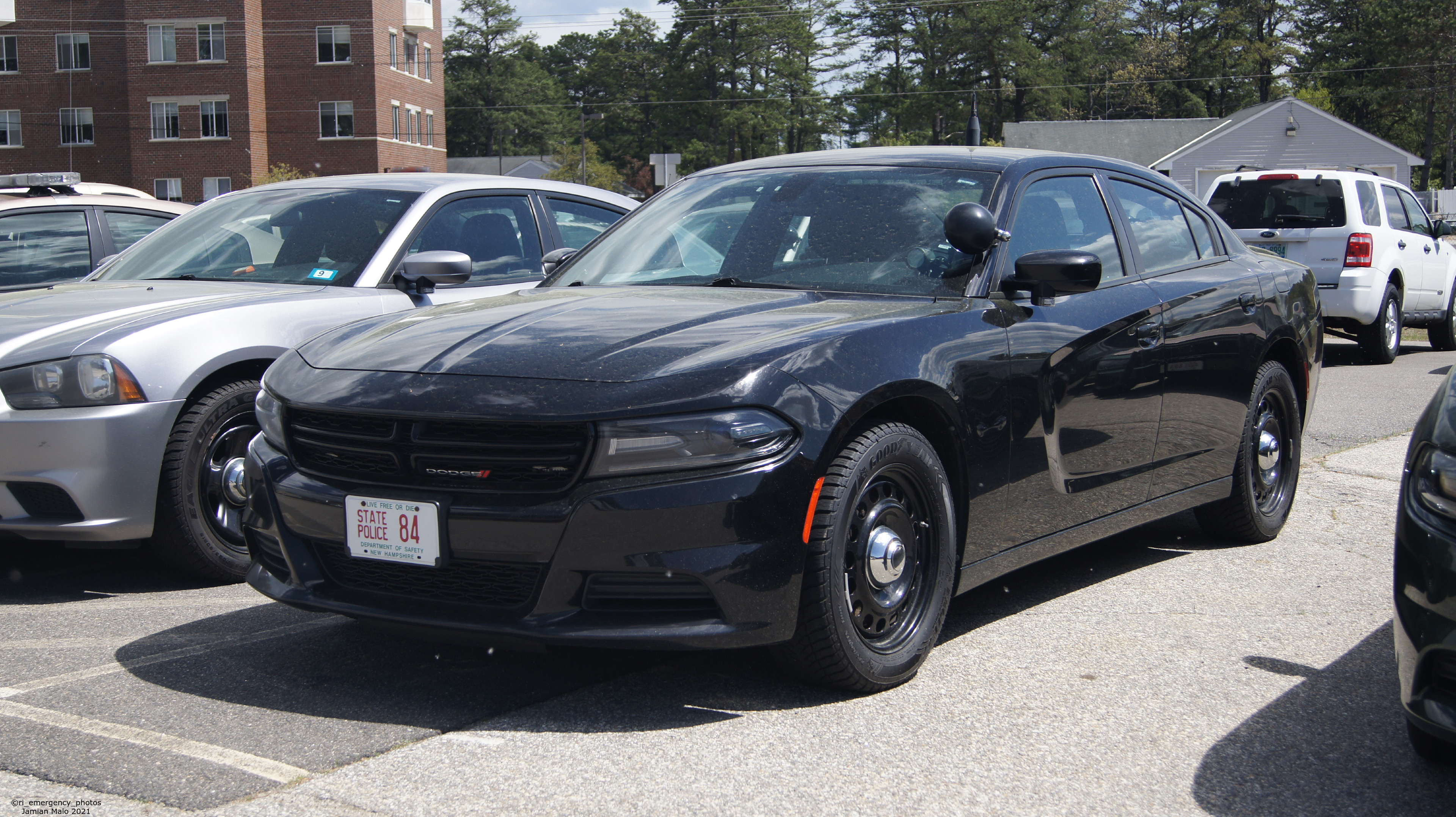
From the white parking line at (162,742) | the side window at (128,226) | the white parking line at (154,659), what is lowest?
the white parking line at (154,659)

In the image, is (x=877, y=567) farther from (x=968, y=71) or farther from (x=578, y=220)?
(x=968, y=71)

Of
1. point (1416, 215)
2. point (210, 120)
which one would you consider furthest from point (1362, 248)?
point (210, 120)

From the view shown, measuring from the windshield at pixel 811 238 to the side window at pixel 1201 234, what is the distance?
1471 mm

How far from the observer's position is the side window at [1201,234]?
550 centimetres

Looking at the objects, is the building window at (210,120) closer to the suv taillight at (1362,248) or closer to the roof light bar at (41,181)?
the roof light bar at (41,181)

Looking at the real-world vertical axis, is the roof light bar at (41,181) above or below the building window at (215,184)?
below

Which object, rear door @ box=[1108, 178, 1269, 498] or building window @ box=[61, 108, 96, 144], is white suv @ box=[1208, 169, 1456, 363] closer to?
rear door @ box=[1108, 178, 1269, 498]

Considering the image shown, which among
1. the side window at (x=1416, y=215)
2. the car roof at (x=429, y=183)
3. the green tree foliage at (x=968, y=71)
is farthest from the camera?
the green tree foliage at (x=968, y=71)

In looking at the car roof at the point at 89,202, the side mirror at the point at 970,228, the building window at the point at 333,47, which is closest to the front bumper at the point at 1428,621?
the side mirror at the point at 970,228

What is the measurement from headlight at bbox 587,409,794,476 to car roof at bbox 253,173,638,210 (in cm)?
318

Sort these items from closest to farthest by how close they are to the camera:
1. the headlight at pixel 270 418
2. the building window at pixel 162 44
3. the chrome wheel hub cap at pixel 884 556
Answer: the chrome wheel hub cap at pixel 884 556, the headlight at pixel 270 418, the building window at pixel 162 44

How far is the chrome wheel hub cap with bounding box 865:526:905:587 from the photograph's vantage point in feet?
11.6

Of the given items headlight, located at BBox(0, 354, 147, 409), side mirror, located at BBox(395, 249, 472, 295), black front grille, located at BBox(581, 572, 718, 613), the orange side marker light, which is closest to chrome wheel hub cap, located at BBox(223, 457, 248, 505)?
headlight, located at BBox(0, 354, 147, 409)

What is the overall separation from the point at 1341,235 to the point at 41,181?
11.1 metres
